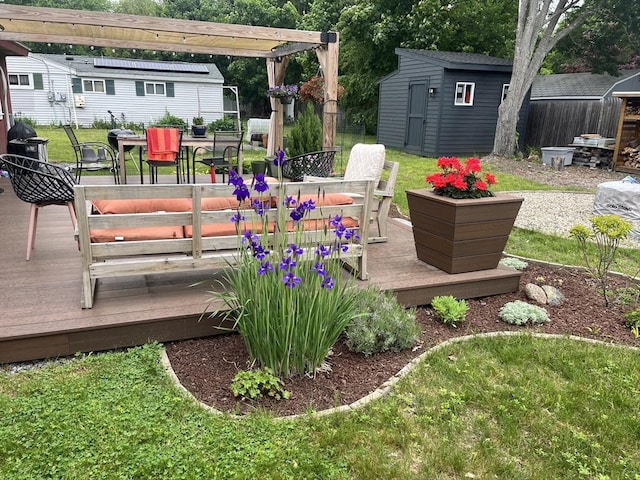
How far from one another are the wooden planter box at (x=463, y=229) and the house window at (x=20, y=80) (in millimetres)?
24194

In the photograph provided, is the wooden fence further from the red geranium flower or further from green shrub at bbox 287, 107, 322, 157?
the red geranium flower

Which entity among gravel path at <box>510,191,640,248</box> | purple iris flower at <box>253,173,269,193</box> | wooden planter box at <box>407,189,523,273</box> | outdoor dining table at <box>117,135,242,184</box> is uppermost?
purple iris flower at <box>253,173,269,193</box>

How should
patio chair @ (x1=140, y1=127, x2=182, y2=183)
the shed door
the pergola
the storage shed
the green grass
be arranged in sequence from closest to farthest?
the green grass, the pergola, patio chair @ (x1=140, y1=127, x2=182, y2=183), the storage shed, the shed door

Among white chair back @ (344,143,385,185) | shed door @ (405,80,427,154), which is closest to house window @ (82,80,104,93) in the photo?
shed door @ (405,80,427,154)

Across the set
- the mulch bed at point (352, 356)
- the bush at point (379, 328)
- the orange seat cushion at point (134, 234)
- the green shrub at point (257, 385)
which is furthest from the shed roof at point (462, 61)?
the green shrub at point (257, 385)

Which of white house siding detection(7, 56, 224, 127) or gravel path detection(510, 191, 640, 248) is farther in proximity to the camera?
white house siding detection(7, 56, 224, 127)

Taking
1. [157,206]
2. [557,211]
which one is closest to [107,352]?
[157,206]

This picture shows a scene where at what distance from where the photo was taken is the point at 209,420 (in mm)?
2090

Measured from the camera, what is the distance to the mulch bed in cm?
234

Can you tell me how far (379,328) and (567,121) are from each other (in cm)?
1427

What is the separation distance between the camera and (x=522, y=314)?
3.28 metres

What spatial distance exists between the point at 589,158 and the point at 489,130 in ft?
9.39

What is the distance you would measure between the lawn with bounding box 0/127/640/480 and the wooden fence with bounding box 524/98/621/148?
1314 centimetres

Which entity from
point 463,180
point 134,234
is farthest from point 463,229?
point 134,234
